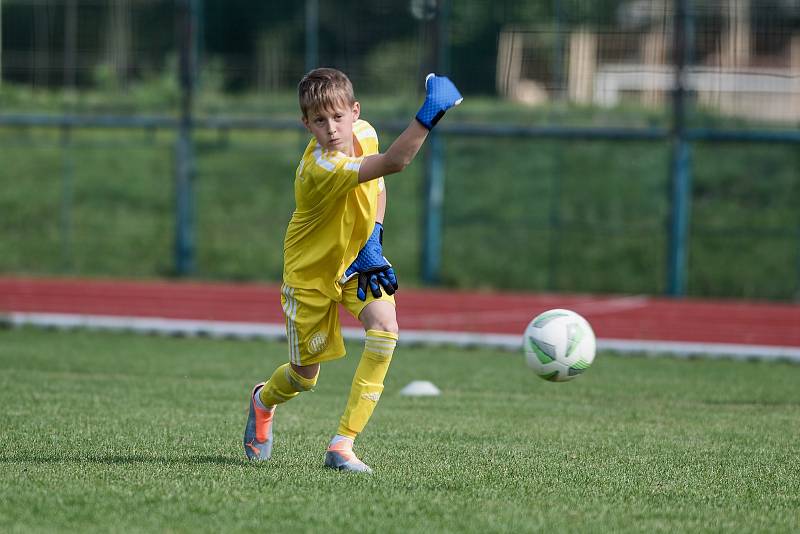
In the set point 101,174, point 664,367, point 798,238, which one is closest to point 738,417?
point 664,367

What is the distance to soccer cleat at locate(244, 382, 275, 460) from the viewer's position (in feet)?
20.8

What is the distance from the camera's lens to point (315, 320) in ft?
19.9

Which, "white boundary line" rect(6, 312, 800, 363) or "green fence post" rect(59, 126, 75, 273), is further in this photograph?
"green fence post" rect(59, 126, 75, 273)

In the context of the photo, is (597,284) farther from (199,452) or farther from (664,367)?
(199,452)

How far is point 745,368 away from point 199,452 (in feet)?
23.7

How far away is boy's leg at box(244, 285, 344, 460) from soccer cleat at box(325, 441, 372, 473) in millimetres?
458

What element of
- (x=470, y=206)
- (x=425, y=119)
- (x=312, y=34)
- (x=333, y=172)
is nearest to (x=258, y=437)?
(x=333, y=172)

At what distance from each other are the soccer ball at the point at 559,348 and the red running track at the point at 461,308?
8.11 meters

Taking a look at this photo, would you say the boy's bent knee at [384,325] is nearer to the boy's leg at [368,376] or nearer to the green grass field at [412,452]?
the boy's leg at [368,376]

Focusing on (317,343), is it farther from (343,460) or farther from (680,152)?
(680,152)

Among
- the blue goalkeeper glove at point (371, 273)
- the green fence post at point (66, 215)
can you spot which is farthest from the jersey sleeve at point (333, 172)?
the green fence post at point (66, 215)

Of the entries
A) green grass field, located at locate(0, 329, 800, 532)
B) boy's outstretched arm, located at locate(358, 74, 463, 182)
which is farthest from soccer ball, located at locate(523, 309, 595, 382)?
boy's outstretched arm, located at locate(358, 74, 463, 182)

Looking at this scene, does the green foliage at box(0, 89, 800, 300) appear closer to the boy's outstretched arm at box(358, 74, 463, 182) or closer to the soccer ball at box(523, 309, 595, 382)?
the soccer ball at box(523, 309, 595, 382)

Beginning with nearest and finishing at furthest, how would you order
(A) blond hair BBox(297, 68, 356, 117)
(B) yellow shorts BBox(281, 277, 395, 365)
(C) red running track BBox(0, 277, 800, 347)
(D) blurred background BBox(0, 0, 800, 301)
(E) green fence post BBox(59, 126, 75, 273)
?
(A) blond hair BBox(297, 68, 356, 117), (B) yellow shorts BBox(281, 277, 395, 365), (C) red running track BBox(0, 277, 800, 347), (D) blurred background BBox(0, 0, 800, 301), (E) green fence post BBox(59, 126, 75, 273)
